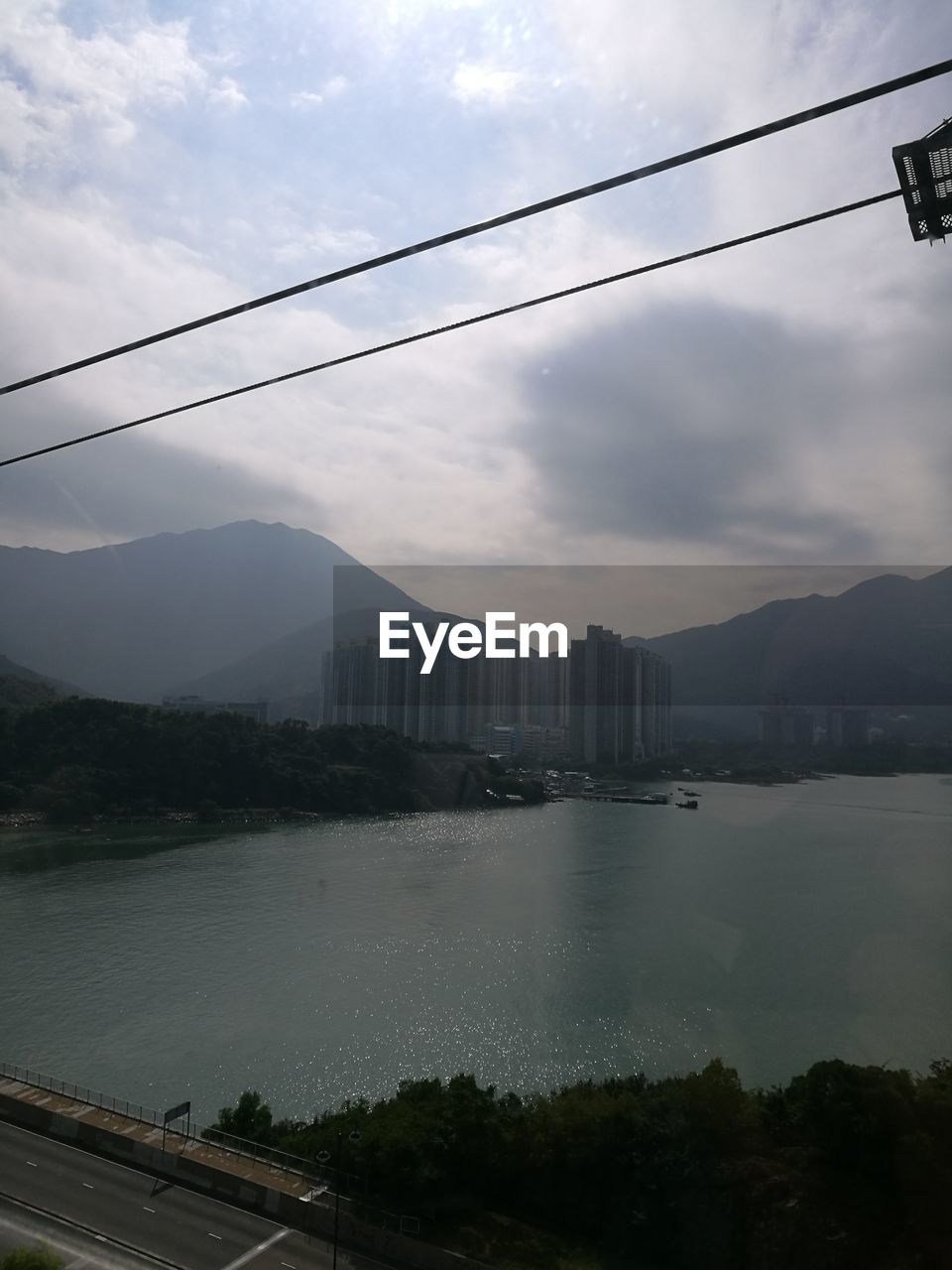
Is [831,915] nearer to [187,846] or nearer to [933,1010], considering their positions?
[933,1010]

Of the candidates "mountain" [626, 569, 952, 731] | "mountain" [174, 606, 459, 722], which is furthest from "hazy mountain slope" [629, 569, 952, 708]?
"mountain" [174, 606, 459, 722]

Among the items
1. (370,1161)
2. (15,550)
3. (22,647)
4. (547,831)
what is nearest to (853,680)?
(547,831)

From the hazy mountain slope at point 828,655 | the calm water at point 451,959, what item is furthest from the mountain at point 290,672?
the calm water at point 451,959

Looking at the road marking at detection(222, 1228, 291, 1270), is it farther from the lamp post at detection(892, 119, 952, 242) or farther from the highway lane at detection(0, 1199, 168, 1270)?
the lamp post at detection(892, 119, 952, 242)

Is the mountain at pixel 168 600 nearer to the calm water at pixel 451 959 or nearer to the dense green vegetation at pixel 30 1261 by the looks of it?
the calm water at pixel 451 959

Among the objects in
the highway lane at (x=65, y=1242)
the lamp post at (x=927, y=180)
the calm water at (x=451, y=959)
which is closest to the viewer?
the lamp post at (x=927, y=180)

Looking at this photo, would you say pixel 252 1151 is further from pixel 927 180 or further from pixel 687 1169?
pixel 927 180

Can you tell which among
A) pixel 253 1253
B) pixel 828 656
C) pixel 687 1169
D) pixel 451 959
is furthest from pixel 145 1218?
pixel 828 656
